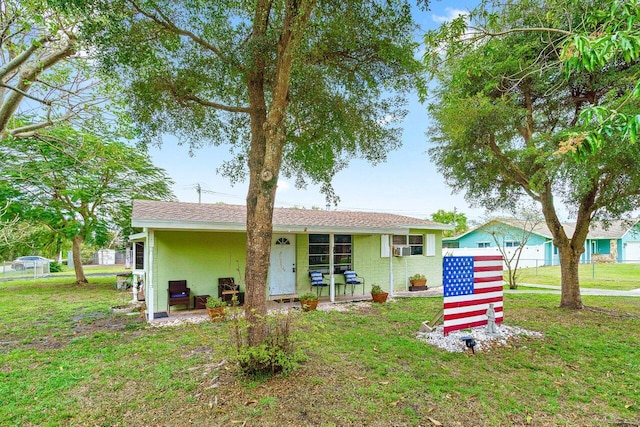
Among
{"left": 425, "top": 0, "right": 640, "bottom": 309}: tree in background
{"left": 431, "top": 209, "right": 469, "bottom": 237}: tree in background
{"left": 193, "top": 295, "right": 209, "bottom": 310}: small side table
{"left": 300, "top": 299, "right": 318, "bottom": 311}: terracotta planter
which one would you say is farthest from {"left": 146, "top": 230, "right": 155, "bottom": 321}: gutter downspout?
{"left": 431, "top": 209, "right": 469, "bottom": 237}: tree in background

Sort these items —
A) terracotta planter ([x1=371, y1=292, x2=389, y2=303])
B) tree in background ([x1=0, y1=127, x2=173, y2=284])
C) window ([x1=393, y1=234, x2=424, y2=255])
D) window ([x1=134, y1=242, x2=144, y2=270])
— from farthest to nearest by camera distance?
tree in background ([x1=0, y1=127, x2=173, y2=284]), window ([x1=393, y1=234, x2=424, y2=255]), window ([x1=134, y1=242, x2=144, y2=270]), terracotta planter ([x1=371, y1=292, x2=389, y2=303])

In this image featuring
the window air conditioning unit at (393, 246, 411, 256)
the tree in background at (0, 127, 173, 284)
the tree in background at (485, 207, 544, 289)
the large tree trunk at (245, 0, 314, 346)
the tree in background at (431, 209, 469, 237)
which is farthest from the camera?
the tree in background at (431, 209, 469, 237)

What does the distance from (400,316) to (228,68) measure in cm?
678

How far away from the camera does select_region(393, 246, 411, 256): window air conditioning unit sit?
495 inches

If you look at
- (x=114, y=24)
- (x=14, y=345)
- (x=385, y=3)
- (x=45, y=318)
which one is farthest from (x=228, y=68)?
(x=45, y=318)

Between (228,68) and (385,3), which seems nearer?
(385,3)

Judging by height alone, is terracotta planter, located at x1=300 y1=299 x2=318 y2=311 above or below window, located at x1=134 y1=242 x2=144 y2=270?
below

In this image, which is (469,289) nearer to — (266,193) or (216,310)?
(266,193)

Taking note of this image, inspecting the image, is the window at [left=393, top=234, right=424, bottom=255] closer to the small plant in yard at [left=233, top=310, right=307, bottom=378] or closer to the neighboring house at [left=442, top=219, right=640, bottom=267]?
the small plant in yard at [left=233, top=310, right=307, bottom=378]

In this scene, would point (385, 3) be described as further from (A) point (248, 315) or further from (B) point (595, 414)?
(B) point (595, 414)

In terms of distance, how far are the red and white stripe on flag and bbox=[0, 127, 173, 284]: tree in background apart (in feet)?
38.1

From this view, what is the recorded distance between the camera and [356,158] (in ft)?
23.7

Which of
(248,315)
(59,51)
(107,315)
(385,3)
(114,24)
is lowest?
(107,315)

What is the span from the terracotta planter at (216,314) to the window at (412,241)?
7413 mm
